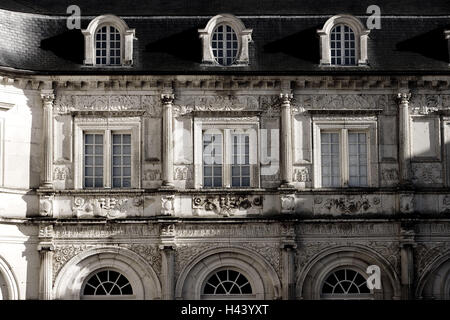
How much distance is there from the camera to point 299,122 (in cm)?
3578

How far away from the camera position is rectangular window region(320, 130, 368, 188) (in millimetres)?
35688

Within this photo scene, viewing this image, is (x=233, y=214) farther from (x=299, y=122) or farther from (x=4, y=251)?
(x=4, y=251)

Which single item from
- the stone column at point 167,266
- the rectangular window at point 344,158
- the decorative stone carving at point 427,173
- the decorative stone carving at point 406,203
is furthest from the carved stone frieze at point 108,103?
the decorative stone carving at point 427,173

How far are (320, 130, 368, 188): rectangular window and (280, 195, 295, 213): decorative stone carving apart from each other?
130 centimetres

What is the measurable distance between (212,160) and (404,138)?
20.0 feet

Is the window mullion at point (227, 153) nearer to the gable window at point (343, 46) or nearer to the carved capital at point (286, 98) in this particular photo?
the carved capital at point (286, 98)

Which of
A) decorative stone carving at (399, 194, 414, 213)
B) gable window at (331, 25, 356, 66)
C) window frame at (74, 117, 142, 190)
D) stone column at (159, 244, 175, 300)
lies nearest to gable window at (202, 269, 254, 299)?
stone column at (159, 244, 175, 300)

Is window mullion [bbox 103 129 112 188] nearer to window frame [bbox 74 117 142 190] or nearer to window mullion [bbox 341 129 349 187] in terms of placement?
window frame [bbox 74 117 142 190]

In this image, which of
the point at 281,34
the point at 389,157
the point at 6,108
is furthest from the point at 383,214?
the point at 6,108

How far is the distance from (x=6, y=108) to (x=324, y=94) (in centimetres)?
1001

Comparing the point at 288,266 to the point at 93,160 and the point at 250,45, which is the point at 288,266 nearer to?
the point at 93,160
